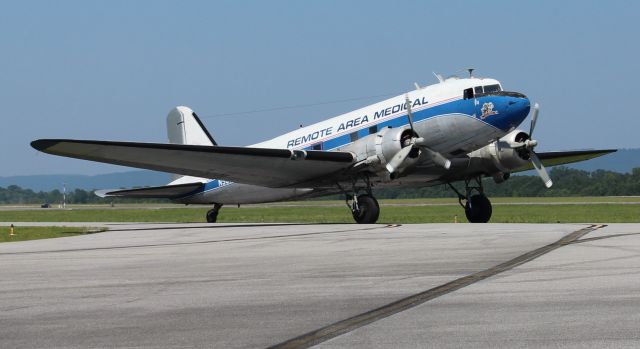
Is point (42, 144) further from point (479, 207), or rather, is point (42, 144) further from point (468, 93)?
point (479, 207)

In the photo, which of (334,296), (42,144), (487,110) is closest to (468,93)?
(487,110)

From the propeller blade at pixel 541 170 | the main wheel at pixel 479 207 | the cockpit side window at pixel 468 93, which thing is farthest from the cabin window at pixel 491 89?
the main wheel at pixel 479 207

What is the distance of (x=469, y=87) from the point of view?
27.8 m

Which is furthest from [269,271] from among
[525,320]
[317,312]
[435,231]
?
[435,231]

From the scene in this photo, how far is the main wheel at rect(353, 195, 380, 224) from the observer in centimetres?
2866

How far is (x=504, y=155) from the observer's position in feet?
97.1

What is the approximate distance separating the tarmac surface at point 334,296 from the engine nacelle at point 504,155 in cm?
1123

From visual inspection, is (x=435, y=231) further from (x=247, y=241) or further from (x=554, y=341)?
(x=554, y=341)

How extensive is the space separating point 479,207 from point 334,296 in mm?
22317

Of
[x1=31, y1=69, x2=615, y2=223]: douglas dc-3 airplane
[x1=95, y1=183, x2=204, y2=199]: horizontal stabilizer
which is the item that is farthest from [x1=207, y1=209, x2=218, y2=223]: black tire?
[x1=31, y1=69, x2=615, y2=223]: douglas dc-3 airplane

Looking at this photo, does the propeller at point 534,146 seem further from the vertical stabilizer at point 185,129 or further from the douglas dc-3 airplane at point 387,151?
the vertical stabilizer at point 185,129

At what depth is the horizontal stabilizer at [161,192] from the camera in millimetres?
37219

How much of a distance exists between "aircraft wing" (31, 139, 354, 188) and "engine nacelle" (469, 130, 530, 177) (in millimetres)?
4857

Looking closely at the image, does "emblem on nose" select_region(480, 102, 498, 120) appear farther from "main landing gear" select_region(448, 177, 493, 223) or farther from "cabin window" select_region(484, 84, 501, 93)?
"main landing gear" select_region(448, 177, 493, 223)
